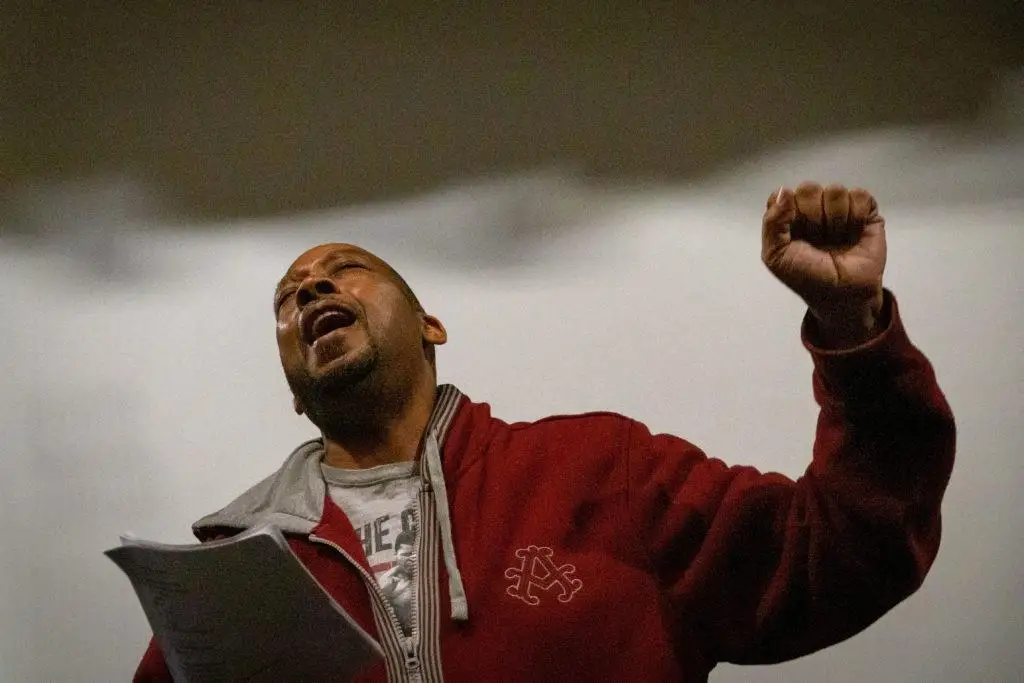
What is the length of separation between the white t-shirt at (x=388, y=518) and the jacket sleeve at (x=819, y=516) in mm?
221

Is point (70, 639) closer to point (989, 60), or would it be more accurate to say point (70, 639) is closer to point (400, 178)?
point (400, 178)

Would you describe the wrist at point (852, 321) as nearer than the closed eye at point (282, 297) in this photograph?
Yes

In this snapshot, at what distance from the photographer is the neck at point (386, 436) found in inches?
35.2

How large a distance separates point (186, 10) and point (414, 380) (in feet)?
3.34

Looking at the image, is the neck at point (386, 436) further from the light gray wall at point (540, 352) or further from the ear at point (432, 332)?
the light gray wall at point (540, 352)

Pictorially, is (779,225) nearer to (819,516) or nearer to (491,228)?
(819,516)

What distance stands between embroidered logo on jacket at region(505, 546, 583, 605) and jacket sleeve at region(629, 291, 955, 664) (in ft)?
0.27

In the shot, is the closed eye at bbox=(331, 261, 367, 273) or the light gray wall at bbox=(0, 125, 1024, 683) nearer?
the closed eye at bbox=(331, 261, 367, 273)

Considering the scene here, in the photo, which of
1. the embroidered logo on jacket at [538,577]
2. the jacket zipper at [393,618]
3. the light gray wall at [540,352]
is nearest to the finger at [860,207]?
the embroidered logo on jacket at [538,577]

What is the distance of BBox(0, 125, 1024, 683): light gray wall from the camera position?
1085mm

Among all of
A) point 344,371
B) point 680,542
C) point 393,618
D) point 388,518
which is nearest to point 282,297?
point 344,371

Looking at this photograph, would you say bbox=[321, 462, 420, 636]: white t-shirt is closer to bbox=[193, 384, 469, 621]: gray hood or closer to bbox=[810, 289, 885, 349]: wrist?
bbox=[193, 384, 469, 621]: gray hood

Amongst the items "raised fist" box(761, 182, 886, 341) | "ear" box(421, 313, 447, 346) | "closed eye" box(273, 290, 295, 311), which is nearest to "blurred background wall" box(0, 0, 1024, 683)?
"ear" box(421, 313, 447, 346)

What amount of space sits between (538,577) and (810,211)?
39cm
